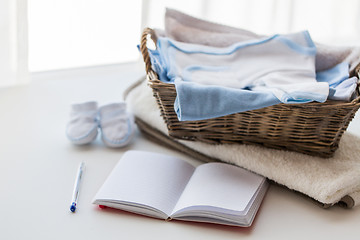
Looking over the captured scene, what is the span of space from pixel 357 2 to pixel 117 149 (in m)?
1.59

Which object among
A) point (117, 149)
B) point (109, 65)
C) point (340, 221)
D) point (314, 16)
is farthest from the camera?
point (314, 16)

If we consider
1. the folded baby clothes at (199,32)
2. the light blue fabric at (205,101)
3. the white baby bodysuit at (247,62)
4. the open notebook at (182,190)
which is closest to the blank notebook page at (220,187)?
the open notebook at (182,190)

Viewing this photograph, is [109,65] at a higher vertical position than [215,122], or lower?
lower

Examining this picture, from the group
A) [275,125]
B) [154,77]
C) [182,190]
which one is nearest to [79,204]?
[182,190]

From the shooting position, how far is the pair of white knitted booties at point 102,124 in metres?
1.30

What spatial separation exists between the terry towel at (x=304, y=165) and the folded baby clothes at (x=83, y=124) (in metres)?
0.20

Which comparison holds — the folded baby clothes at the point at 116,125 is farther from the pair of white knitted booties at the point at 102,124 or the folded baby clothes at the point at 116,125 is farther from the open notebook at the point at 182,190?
the open notebook at the point at 182,190

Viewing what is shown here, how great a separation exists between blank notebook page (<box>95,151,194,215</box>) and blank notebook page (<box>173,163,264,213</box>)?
0.08 ft

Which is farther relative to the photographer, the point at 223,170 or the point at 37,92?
the point at 37,92

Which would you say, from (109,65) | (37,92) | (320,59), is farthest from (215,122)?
(109,65)

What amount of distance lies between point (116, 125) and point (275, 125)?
1.39ft

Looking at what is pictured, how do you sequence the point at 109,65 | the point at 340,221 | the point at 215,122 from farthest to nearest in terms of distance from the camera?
the point at 109,65, the point at 215,122, the point at 340,221

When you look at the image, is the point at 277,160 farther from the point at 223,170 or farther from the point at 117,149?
the point at 117,149

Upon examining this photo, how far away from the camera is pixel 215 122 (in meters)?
1.16
